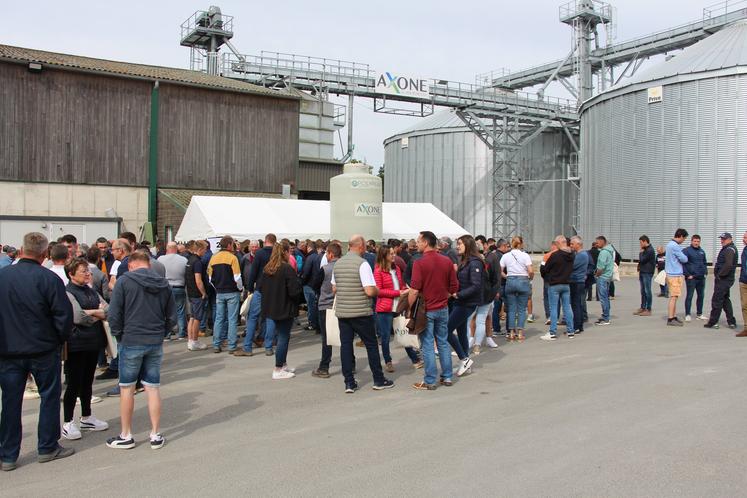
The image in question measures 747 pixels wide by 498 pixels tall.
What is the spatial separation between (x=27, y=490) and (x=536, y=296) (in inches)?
662

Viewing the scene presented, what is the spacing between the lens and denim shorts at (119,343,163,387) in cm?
575

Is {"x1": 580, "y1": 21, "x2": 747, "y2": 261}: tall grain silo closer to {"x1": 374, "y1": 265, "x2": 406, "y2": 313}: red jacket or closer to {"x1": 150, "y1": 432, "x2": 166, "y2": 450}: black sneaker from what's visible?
{"x1": 374, "y1": 265, "x2": 406, "y2": 313}: red jacket

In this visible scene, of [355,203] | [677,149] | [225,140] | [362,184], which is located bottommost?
[355,203]

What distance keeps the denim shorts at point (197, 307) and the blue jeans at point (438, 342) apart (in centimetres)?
482

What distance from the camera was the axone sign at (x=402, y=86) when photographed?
35.0 metres

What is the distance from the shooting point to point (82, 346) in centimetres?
623

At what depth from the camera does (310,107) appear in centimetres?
3625

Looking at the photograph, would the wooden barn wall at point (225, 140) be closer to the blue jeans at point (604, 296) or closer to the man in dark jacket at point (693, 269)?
the blue jeans at point (604, 296)

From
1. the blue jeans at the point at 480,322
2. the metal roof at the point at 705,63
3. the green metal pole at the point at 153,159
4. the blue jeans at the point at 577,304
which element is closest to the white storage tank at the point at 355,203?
the blue jeans at the point at 577,304

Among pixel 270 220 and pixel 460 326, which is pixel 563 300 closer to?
pixel 460 326

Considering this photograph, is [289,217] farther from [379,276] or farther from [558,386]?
[558,386]

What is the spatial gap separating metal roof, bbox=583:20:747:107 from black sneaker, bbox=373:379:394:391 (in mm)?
23972

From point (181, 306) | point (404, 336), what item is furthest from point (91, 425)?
point (181, 306)

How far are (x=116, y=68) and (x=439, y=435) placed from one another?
2580 cm
